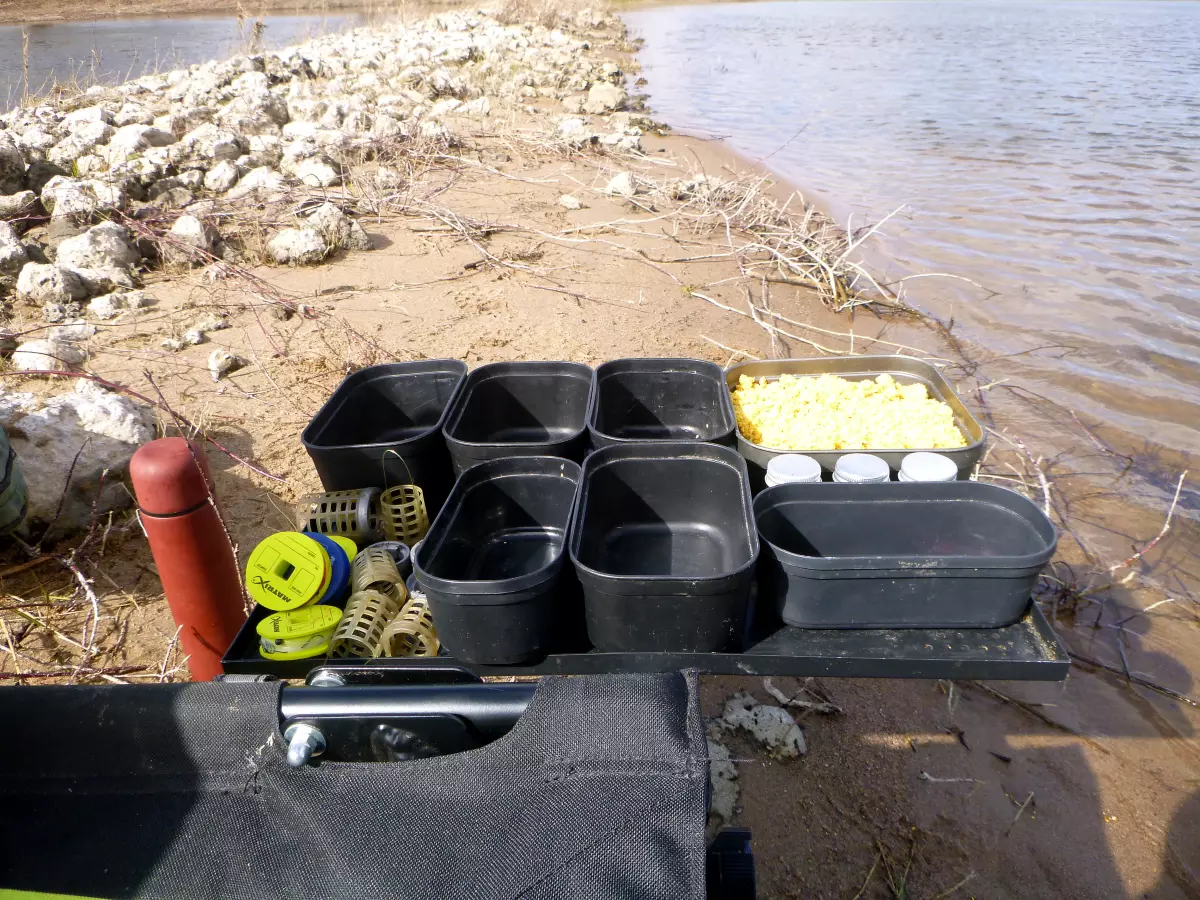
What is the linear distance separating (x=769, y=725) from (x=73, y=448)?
3165mm

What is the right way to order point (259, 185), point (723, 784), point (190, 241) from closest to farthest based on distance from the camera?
point (723, 784)
point (190, 241)
point (259, 185)

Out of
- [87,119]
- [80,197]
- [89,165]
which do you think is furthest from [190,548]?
[87,119]

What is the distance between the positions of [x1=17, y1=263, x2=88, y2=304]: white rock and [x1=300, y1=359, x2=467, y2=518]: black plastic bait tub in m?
3.90

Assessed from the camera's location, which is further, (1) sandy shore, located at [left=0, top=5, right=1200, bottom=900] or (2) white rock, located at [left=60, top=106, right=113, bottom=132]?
(2) white rock, located at [left=60, top=106, right=113, bottom=132]

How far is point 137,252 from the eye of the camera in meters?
5.87

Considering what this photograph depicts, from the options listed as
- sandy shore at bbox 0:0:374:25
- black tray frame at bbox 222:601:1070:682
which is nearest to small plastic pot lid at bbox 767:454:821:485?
black tray frame at bbox 222:601:1070:682

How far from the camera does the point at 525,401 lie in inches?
112

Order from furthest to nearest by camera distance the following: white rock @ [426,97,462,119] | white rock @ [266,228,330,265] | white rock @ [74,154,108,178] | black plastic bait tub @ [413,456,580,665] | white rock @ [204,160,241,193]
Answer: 1. white rock @ [426,97,462,119]
2. white rock @ [74,154,108,178]
3. white rock @ [204,160,241,193]
4. white rock @ [266,228,330,265]
5. black plastic bait tub @ [413,456,580,665]

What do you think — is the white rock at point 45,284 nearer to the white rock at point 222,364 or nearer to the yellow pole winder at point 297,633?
the white rock at point 222,364

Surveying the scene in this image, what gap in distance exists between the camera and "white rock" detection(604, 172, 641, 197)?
782cm

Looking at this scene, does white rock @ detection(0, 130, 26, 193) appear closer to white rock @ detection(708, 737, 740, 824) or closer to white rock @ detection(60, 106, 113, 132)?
white rock @ detection(60, 106, 113, 132)

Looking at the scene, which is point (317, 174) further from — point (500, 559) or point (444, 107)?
point (500, 559)

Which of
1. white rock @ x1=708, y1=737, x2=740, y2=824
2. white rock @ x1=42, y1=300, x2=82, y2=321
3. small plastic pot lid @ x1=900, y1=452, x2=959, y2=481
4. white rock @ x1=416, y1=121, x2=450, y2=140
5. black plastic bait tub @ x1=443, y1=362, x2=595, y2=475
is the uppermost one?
small plastic pot lid @ x1=900, y1=452, x2=959, y2=481

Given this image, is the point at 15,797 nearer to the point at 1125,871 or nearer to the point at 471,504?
the point at 471,504
